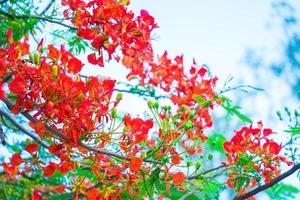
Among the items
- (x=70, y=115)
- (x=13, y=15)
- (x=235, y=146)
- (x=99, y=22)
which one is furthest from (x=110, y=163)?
(x=13, y=15)

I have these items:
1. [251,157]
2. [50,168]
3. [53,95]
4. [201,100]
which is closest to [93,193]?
[50,168]

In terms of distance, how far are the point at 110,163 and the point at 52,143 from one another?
0.22 meters

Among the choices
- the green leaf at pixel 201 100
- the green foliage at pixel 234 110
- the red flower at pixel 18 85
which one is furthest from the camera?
the green leaf at pixel 201 100

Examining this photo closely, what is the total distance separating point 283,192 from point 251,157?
85 centimetres

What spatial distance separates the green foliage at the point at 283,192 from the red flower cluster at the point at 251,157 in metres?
0.46

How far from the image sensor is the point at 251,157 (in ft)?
8.60

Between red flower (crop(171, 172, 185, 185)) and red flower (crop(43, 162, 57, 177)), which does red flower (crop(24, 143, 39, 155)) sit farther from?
red flower (crop(171, 172, 185, 185))

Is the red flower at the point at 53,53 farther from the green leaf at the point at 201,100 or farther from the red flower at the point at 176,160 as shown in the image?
the green leaf at the point at 201,100

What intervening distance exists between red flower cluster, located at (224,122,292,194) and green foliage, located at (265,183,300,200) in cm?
46

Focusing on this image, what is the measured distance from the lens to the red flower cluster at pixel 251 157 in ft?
8.29

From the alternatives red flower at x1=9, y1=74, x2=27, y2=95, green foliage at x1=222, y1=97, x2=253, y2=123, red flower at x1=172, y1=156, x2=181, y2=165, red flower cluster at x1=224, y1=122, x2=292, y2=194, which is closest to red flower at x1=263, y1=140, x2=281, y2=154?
red flower cluster at x1=224, y1=122, x2=292, y2=194

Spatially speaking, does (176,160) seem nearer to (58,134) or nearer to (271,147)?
(58,134)

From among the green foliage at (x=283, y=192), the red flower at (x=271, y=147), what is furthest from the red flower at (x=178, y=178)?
the green foliage at (x=283, y=192)

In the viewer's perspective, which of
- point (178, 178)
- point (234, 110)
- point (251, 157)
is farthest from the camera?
point (234, 110)
